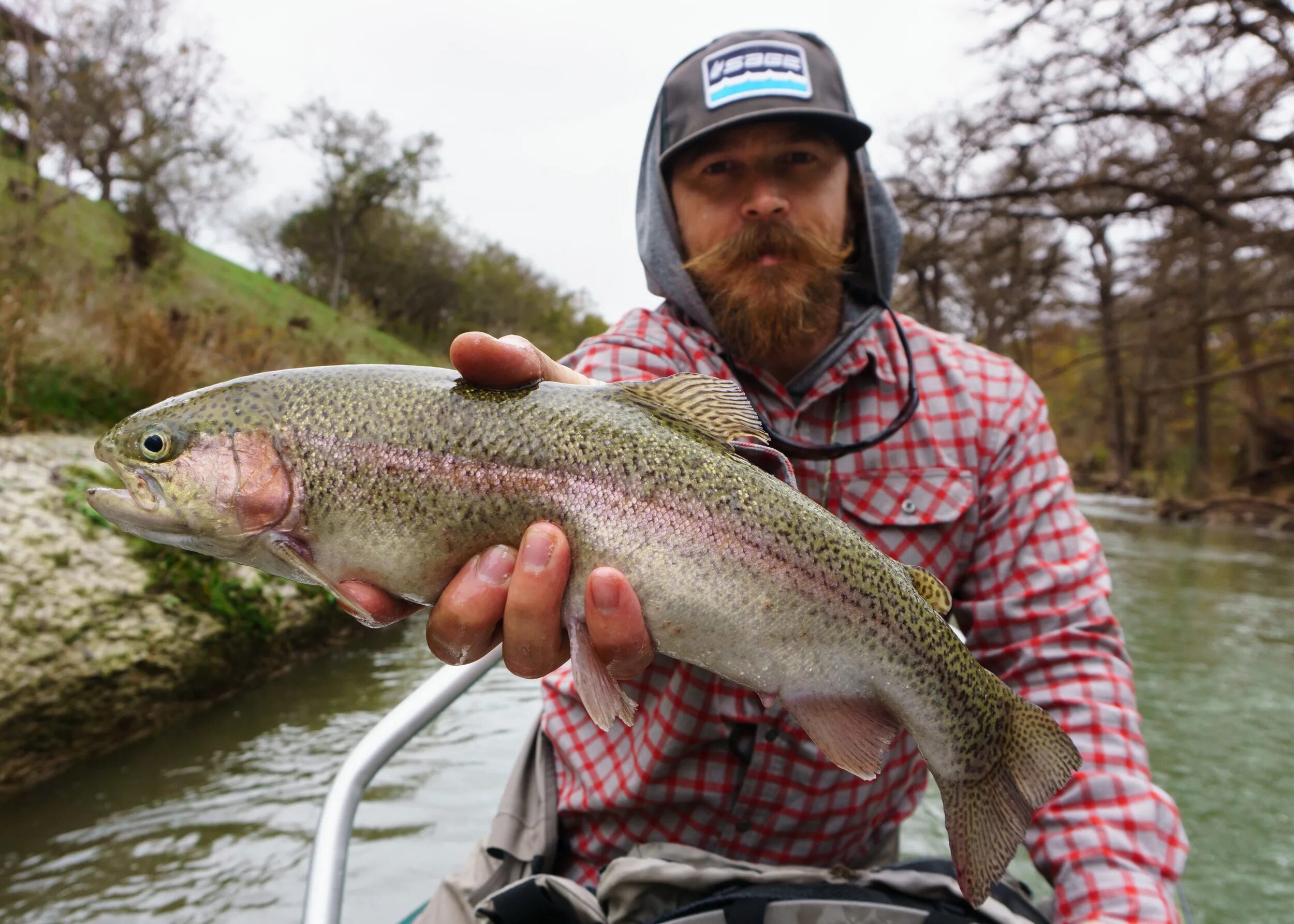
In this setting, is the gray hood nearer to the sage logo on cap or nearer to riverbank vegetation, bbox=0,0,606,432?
the sage logo on cap

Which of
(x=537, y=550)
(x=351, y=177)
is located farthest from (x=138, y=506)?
(x=351, y=177)

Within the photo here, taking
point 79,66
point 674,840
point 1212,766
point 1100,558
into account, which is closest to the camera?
point 674,840

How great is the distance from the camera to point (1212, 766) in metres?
6.48

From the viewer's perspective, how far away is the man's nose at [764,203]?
9.80ft

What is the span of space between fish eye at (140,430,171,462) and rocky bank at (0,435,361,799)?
456cm

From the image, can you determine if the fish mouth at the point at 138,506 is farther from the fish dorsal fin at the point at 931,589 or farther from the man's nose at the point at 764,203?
the man's nose at the point at 764,203

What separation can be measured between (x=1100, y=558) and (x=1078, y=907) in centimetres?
105

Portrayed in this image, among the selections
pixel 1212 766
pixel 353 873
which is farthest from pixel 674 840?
pixel 1212 766

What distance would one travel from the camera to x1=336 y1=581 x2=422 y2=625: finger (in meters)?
1.80

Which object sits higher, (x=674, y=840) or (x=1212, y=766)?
(x=674, y=840)

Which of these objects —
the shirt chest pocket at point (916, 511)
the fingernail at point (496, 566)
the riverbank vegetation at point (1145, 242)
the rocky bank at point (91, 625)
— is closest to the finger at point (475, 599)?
the fingernail at point (496, 566)

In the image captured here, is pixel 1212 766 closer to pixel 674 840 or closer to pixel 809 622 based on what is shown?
pixel 674 840

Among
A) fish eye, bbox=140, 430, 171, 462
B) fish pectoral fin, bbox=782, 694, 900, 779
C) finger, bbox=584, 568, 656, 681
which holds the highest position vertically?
fish eye, bbox=140, 430, 171, 462

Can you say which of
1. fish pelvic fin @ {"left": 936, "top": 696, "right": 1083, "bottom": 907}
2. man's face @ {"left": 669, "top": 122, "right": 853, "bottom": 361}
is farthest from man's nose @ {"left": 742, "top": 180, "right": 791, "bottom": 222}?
fish pelvic fin @ {"left": 936, "top": 696, "right": 1083, "bottom": 907}
